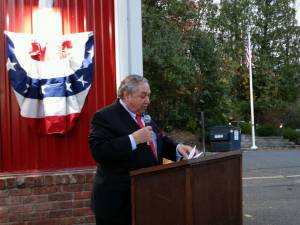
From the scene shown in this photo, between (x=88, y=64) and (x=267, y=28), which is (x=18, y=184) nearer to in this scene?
(x=88, y=64)

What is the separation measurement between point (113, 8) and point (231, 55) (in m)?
31.7

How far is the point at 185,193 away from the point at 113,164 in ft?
1.98

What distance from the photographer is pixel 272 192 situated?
427 inches

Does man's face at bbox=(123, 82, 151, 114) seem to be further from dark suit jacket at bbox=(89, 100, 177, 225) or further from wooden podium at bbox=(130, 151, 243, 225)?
wooden podium at bbox=(130, 151, 243, 225)

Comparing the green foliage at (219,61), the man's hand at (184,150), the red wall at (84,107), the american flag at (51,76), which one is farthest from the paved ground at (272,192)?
the green foliage at (219,61)

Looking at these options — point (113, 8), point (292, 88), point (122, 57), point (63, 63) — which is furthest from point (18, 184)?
point (292, 88)

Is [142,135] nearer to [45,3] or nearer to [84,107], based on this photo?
[84,107]

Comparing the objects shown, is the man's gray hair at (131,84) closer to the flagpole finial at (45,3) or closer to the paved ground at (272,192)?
the flagpole finial at (45,3)

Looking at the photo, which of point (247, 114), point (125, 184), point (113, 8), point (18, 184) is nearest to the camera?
point (125, 184)

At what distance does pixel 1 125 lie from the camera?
18.3 ft

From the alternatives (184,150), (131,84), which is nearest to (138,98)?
(131,84)

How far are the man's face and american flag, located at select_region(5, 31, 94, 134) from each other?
7.17 ft

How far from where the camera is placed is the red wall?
18.4 feet

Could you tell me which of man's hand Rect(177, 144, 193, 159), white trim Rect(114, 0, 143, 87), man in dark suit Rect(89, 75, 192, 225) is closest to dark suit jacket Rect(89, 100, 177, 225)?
man in dark suit Rect(89, 75, 192, 225)
